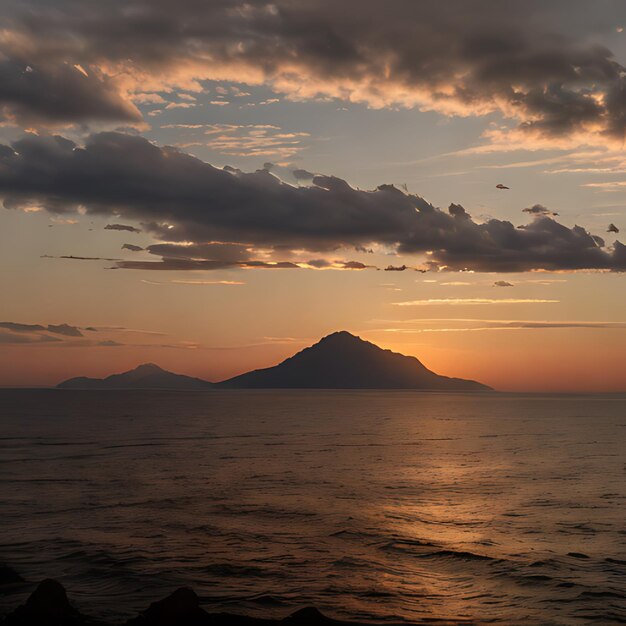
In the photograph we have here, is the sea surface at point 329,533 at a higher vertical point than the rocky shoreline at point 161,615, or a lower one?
lower

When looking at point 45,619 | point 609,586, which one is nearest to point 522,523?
point 609,586

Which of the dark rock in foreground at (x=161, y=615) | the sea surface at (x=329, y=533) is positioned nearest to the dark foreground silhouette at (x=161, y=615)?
the dark rock in foreground at (x=161, y=615)

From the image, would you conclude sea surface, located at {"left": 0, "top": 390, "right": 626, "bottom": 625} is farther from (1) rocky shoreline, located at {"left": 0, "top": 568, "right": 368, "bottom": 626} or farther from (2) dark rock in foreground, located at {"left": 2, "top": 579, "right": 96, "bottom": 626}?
(1) rocky shoreline, located at {"left": 0, "top": 568, "right": 368, "bottom": 626}

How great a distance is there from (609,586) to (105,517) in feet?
109

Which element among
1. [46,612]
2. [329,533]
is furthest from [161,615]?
[329,533]

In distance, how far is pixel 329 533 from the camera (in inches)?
1677

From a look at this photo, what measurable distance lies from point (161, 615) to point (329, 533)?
Answer: 65.8ft

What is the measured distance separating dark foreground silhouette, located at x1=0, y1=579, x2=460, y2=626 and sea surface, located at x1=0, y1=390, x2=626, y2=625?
102 inches

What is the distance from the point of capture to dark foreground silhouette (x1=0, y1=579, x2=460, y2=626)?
23844 mm

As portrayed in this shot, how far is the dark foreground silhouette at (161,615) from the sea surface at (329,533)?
8.53ft

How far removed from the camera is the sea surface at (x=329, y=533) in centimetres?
2978

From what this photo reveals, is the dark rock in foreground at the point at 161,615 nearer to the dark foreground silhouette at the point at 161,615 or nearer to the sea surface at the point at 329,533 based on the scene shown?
the dark foreground silhouette at the point at 161,615

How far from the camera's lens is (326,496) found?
5722cm

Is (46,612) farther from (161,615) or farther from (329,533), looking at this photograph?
(329,533)
